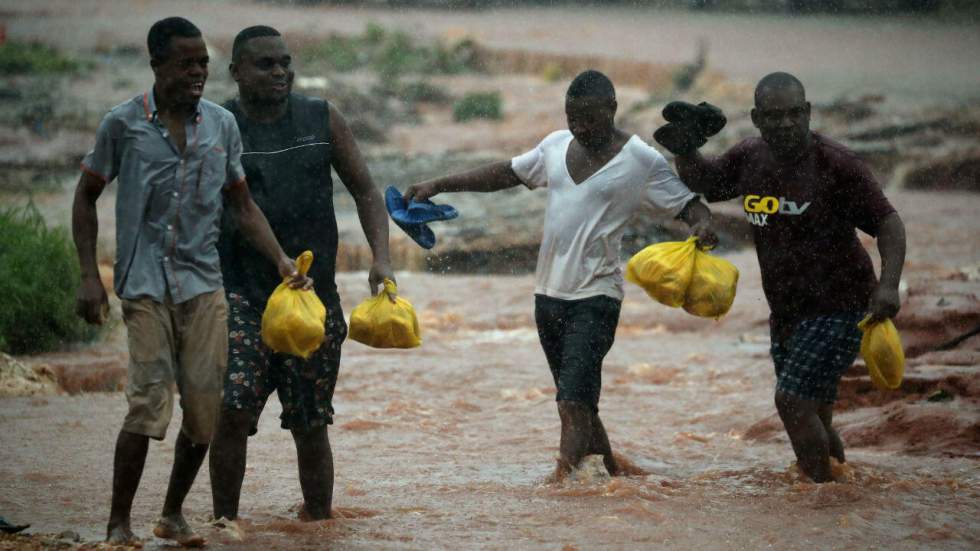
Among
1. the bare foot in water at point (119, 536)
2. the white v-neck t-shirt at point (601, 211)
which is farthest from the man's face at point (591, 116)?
the bare foot in water at point (119, 536)

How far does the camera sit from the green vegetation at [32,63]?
2281 centimetres

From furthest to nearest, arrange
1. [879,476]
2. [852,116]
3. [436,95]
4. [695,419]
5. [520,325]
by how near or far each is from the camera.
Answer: [436,95] → [852,116] → [520,325] → [695,419] → [879,476]

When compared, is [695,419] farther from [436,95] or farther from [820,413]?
[436,95]

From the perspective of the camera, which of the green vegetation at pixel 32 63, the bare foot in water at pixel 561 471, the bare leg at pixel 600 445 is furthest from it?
the green vegetation at pixel 32 63

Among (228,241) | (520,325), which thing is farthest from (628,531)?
(520,325)

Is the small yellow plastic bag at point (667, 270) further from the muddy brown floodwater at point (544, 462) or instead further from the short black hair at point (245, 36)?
the short black hair at point (245, 36)

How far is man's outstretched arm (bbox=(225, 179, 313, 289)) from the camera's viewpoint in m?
4.61

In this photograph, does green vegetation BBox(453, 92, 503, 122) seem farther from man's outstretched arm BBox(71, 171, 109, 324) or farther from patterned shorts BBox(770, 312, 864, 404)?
man's outstretched arm BBox(71, 171, 109, 324)

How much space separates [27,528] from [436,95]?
21768mm

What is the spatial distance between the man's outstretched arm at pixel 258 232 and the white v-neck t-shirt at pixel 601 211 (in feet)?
4.44

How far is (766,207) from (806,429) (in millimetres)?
884

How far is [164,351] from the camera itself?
14.4 feet

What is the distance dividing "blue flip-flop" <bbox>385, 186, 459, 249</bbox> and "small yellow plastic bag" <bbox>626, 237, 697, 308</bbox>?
765 millimetres

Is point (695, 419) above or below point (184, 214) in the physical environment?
below
